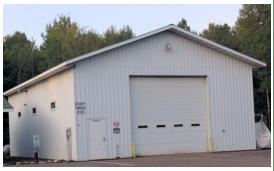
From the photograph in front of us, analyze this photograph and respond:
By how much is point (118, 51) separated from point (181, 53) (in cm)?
338

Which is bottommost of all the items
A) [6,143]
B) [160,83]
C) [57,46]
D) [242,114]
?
[6,143]

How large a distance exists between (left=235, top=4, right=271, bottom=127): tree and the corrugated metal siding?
52.5 feet

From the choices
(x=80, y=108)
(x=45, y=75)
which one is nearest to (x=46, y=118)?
(x=45, y=75)

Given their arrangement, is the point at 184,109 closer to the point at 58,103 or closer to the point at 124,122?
the point at 124,122

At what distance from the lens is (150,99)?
25734 mm

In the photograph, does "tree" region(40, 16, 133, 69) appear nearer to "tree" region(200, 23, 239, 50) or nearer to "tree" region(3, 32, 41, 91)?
"tree" region(3, 32, 41, 91)

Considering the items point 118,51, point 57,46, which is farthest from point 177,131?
point 57,46

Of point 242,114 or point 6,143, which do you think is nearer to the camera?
point 242,114

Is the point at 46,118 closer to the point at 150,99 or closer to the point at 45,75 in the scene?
the point at 45,75

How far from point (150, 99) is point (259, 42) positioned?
21162 mm

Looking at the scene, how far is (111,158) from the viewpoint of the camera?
78.9ft

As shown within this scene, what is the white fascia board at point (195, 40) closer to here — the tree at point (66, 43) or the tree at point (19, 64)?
the tree at point (19, 64)

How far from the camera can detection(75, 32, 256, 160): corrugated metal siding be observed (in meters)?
24.0

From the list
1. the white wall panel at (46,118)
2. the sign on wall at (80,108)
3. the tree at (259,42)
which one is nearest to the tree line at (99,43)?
the tree at (259,42)
